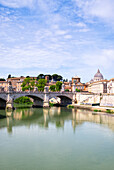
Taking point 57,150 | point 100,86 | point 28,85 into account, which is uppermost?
point 28,85

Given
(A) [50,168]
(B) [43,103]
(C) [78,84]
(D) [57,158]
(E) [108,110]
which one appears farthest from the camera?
(C) [78,84]

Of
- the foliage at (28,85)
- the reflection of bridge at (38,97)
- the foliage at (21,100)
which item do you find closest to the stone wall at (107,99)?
the reflection of bridge at (38,97)

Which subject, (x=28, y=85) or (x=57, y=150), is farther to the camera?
(x=28, y=85)

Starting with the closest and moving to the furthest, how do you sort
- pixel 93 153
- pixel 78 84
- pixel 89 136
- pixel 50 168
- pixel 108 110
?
pixel 50 168, pixel 93 153, pixel 89 136, pixel 108 110, pixel 78 84

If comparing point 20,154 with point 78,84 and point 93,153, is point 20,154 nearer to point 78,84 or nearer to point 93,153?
point 93,153

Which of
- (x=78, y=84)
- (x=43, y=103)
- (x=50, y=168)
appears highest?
(x=78, y=84)

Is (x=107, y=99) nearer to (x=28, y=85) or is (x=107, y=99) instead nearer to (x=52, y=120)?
(x=52, y=120)

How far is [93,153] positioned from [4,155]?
4981mm

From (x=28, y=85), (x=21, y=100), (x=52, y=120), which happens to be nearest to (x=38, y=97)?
(x=21, y=100)

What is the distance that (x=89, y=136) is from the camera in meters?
14.8

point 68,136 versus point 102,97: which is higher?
point 102,97

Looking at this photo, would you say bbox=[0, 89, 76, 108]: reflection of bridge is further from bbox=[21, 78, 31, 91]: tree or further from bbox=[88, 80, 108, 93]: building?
bbox=[88, 80, 108, 93]: building

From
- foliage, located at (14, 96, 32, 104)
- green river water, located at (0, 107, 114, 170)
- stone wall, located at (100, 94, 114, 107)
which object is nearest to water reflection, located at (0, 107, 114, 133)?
green river water, located at (0, 107, 114, 170)

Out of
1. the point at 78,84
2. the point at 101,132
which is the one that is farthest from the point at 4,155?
the point at 78,84
